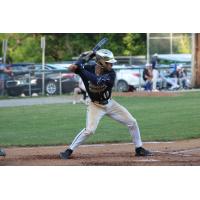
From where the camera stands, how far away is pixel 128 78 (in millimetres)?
14664

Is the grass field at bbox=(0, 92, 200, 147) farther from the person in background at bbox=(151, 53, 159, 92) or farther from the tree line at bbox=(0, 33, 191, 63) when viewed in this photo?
the tree line at bbox=(0, 33, 191, 63)

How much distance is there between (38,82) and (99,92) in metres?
3.85

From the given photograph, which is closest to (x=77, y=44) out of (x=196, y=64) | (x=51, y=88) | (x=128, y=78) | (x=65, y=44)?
(x=65, y=44)

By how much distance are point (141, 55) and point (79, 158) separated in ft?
21.2

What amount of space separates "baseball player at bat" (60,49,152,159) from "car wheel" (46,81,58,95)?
3.12 meters

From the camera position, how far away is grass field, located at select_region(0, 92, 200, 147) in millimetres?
12703

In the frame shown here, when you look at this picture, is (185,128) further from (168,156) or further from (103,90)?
(103,90)

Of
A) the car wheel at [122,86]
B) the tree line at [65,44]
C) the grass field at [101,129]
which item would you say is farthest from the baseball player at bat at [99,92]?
the car wheel at [122,86]

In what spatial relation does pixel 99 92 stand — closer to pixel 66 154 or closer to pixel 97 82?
pixel 97 82

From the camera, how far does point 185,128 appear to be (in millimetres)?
12781

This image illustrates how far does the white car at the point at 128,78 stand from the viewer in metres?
14.0

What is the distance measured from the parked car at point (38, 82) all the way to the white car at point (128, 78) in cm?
106
